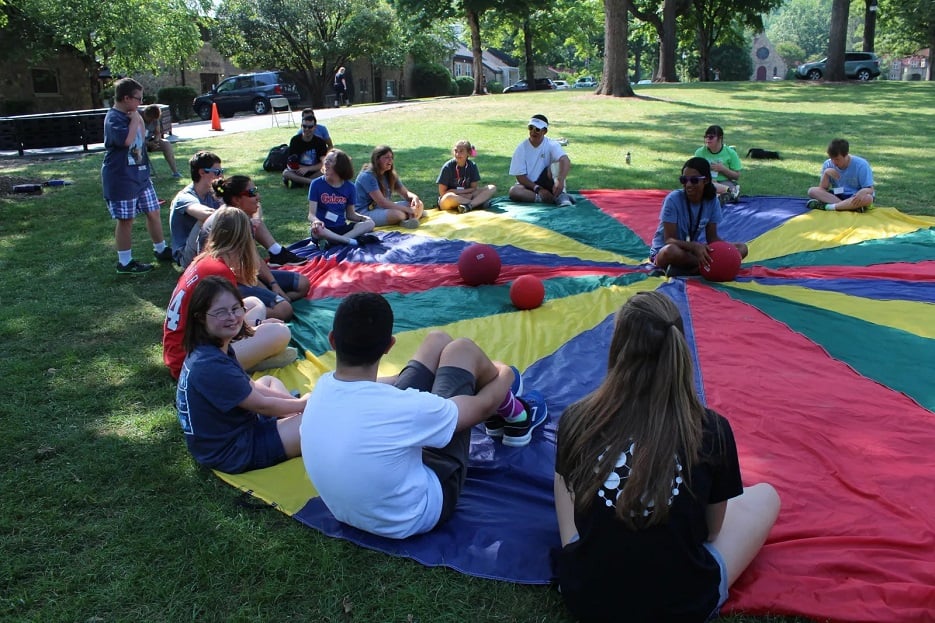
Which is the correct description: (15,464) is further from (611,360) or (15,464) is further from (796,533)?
(796,533)

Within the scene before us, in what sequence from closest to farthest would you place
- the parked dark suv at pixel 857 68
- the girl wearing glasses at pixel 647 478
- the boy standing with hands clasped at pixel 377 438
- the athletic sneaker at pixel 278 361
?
the girl wearing glasses at pixel 647 478, the boy standing with hands clasped at pixel 377 438, the athletic sneaker at pixel 278 361, the parked dark suv at pixel 857 68

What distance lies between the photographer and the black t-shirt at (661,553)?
240 cm

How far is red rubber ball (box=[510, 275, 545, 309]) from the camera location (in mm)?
5781

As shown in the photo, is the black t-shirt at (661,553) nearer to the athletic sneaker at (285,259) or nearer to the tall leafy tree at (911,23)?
the athletic sneaker at (285,259)

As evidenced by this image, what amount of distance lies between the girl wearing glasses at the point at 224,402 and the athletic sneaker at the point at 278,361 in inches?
40.8

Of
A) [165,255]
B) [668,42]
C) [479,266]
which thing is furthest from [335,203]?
[668,42]

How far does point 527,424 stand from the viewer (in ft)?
12.9

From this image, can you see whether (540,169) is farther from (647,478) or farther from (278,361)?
(647,478)

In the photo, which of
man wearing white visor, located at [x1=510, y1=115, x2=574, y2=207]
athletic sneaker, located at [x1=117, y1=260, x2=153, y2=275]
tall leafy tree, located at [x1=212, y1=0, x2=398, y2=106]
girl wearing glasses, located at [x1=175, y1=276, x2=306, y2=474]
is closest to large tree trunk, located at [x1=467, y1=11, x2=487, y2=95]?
tall leafy tree, located at [x1=212, y1=0, x2=398, y2=106]

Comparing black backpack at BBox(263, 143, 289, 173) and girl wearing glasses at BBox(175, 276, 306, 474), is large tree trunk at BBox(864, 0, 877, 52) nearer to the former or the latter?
black backpack at BBox(263, 143, 289, 173)

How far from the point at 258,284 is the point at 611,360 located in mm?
4017

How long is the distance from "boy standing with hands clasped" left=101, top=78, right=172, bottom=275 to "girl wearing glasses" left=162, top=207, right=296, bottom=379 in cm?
291

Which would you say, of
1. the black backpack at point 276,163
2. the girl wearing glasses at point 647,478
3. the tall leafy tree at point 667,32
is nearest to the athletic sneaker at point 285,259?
the girl wearing glasses at point 647,478

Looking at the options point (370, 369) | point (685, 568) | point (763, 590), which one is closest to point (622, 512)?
point (685, 568)
